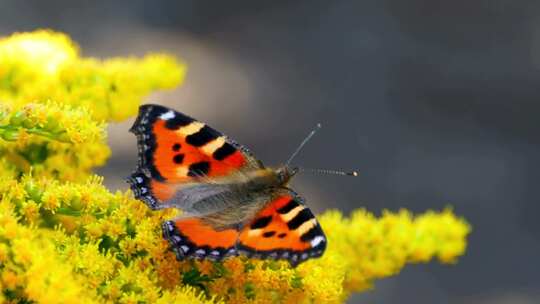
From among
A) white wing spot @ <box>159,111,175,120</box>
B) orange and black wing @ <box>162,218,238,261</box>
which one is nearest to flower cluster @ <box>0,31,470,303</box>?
orange and black wing @ <box>162,218,238,261</box>

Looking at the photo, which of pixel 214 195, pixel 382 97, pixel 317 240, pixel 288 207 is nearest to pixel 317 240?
pixel 317 240

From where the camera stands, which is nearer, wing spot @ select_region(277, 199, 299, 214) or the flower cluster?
the flower cluster

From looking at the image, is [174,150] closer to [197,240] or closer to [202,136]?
[202,136]

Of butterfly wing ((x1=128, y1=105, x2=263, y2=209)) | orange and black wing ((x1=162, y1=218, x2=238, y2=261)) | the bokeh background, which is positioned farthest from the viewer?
the bokeh background

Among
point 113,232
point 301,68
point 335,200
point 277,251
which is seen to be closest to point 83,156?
point 113,232

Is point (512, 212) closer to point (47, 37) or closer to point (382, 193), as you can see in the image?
point (382, 193)

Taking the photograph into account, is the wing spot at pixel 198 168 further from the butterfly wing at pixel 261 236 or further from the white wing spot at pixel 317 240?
the white wing spot at pixel 317 240

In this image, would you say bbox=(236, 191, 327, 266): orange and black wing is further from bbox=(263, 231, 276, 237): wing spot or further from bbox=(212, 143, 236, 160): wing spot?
bbox=(212, 143, 236, 160): wing spot
